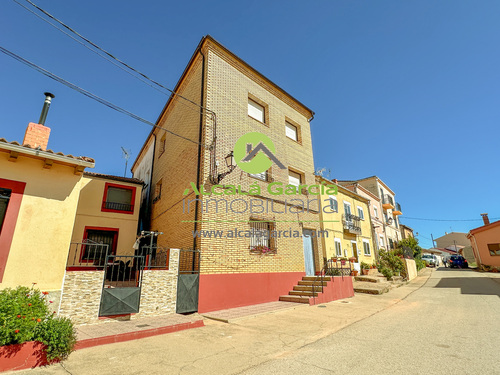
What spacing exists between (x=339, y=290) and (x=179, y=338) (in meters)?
7.40

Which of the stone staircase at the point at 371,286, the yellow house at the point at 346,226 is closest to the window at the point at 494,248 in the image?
the yellow house at the point at 346,226

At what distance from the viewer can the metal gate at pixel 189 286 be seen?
23.2 ft

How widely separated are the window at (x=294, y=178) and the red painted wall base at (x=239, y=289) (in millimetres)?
4443

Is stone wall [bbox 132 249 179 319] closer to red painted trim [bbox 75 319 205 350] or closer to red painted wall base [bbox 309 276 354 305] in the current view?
red painted trim [bbox 75 319 205 350]

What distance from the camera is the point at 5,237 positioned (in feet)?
16.9

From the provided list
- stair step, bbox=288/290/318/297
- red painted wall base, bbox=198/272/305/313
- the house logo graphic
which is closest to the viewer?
red painted wall base, bbox=198/272/305/313

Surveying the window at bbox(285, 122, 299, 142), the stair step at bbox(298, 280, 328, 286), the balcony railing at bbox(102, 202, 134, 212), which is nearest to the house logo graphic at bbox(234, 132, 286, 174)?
the window at bbox(285, 122, 299, 142)

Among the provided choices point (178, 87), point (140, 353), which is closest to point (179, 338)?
point (140, 353)

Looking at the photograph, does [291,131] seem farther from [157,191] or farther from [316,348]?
[316,348]

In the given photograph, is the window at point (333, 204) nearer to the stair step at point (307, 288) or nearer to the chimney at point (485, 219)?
the stair step at point (307, 288)

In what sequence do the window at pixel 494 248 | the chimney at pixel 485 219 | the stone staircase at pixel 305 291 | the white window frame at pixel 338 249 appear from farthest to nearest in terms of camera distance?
the chimney at pixel 485 219 → the window at pixel 494 248 → the white window frame at pixel 338 249 → the stone staircase at pixel 305 291

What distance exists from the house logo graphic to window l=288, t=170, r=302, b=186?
2.54 ft

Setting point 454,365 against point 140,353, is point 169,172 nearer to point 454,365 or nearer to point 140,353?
point 140,353

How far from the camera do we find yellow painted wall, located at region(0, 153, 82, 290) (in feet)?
17.0
